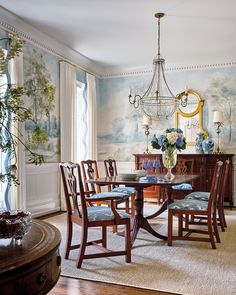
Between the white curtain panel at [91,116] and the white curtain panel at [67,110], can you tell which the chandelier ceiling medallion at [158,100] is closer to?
the white curtain panel at [91,116]

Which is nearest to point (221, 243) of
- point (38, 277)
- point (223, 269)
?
point (223, 269)

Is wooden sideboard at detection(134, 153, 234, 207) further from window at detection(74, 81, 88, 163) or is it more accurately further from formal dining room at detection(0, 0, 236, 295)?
window at detection(74, 81, 88, 163)

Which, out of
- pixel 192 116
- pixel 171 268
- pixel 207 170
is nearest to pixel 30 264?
pixel 171 268

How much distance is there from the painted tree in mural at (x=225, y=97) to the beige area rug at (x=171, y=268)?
3.34 m

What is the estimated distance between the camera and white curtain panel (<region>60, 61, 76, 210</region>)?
6094 mm

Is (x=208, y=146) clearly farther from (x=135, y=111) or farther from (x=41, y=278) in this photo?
(x=41, y=278)

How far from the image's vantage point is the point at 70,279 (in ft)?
9.15

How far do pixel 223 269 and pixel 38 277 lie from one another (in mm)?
2389

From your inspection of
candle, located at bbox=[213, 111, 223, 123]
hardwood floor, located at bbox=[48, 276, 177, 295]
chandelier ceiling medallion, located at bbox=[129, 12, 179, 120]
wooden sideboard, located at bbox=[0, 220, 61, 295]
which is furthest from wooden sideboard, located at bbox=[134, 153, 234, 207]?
wooden sideboard, located at bbox=[0, 220, 61, 295]

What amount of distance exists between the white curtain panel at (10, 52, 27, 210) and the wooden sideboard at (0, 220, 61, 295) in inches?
140

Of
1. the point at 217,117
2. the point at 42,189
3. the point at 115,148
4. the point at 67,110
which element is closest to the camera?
the point at 42,189

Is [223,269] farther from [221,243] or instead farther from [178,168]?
[178,168]

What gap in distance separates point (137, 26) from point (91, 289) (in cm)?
392

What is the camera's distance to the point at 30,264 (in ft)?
3.40
